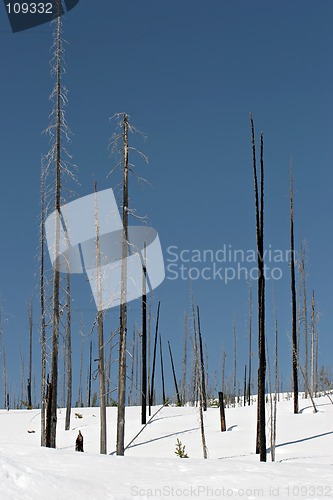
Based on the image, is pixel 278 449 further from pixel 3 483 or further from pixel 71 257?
pixel 3 483

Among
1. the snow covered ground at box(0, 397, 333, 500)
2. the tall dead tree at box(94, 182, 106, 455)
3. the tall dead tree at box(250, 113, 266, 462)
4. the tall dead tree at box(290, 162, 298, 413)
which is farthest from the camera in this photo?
the tall dead tree at box(290, 162, 298, 413)

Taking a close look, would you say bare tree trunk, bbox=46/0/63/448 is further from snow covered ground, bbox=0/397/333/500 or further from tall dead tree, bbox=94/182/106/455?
snow covered ground, bbox=0/397/333/500

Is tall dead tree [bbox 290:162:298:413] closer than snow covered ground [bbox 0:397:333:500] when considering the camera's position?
No

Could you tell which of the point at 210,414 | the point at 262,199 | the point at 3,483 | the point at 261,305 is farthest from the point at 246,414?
the point at 3,483

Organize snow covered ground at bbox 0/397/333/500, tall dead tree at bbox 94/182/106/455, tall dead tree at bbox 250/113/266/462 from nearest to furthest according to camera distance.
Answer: snow covered ground at bbox 0/397/333/500 → tall dead tree at bbox 250/113/266/462 → tall dead tree at bbox 94/182/106/455

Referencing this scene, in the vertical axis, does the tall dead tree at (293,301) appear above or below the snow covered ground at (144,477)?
above

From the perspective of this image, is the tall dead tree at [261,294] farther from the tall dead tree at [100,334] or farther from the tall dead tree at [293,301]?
the tall dead tree at [293,301]

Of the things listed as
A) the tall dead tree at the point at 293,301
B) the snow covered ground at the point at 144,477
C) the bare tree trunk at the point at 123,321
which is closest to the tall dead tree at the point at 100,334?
the bare tree trunk at the point at 123,321

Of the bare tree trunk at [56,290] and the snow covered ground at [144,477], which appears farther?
the bare tree trunk at [56,290]

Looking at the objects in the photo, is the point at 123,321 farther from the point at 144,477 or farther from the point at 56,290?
the point at 144,477

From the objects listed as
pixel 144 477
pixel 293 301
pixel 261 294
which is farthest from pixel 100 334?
pixel 144 477

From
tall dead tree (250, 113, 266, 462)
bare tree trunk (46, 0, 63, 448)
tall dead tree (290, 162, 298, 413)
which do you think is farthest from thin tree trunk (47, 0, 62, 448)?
tall dead tree (290, 162, 298, 413)

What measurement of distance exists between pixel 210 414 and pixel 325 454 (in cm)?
836

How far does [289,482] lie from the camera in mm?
8812
